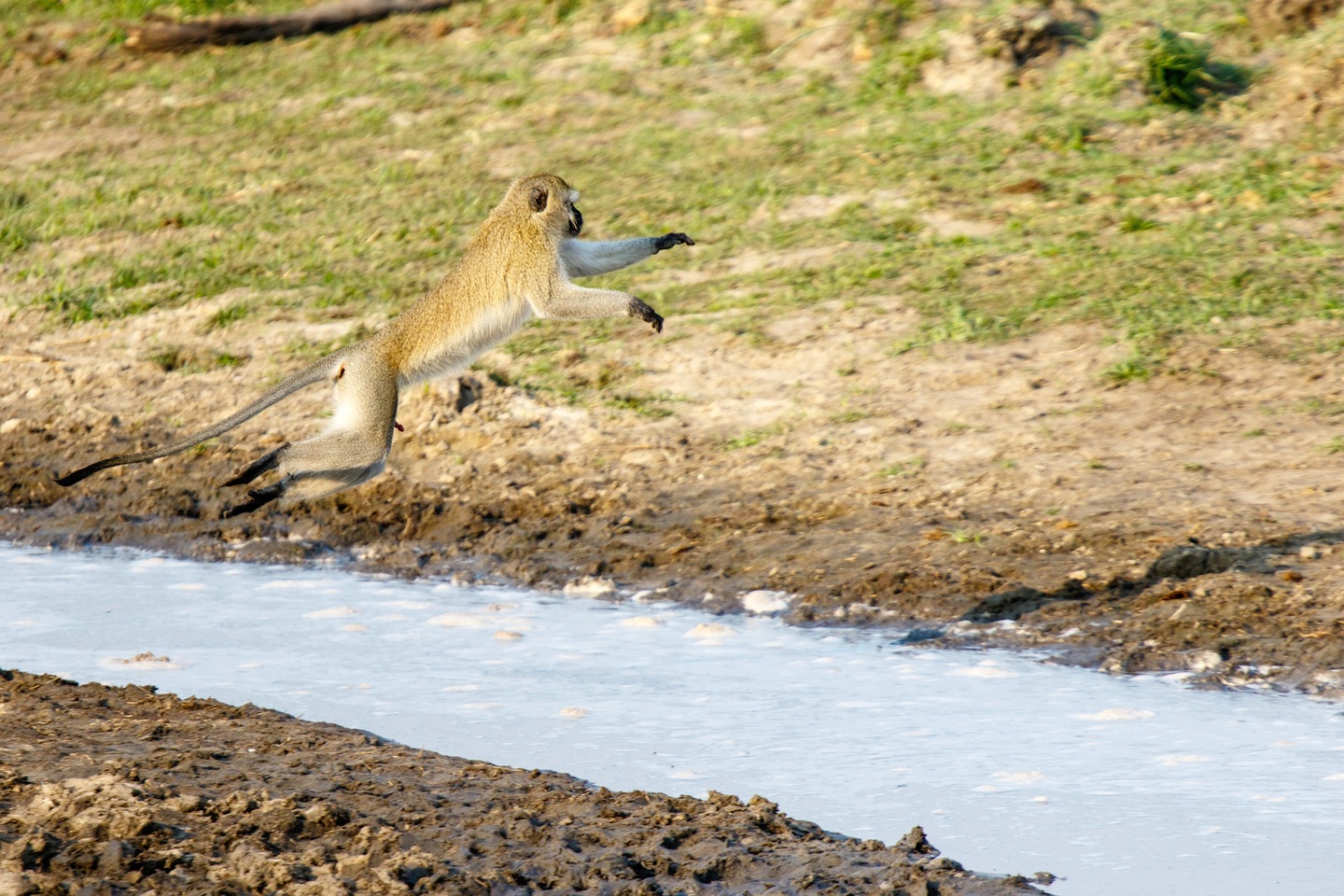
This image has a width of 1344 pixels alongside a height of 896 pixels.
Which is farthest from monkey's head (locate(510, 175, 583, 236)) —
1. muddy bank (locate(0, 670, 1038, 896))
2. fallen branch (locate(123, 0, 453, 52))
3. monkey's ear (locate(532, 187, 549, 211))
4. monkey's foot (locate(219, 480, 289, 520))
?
fallen branch (locate(123, 0, 453, 52))

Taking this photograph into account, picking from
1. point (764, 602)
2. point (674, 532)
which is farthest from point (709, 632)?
point (674, 532)

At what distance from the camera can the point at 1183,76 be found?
36.7 ft

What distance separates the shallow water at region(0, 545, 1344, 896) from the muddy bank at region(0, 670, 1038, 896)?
0.33m

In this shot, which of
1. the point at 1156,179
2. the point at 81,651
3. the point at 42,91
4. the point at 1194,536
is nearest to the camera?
the point at 81,651

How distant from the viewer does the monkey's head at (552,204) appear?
6.44 metres

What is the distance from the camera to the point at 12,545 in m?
7.88

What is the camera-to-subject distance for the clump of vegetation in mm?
11164


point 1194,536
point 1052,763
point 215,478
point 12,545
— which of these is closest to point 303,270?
point 215,478

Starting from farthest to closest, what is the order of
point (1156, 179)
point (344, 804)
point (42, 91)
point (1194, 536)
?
point (42, 91), point (1156, 179), point (1194, 536), point (344, 804)

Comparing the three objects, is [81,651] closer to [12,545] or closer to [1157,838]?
[12,545]

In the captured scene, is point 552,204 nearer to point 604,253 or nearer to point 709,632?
point 604,253

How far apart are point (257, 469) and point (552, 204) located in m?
1.50

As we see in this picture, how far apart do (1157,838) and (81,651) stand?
3946 millimetres

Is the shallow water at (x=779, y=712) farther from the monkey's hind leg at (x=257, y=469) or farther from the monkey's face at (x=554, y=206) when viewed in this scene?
the monkey's face at (x=554, y=206)
